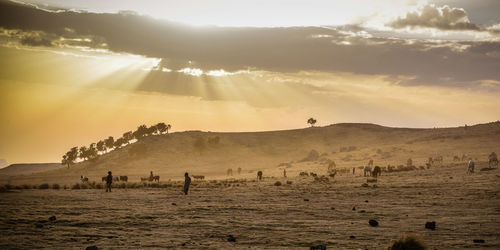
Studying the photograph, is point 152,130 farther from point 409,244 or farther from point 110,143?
point 409,244

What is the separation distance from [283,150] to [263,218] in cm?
12506

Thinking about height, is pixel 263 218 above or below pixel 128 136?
below

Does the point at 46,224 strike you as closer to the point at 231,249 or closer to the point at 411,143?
the point at 231,249

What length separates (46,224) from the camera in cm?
2059

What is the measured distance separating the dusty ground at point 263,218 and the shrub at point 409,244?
3321 mm

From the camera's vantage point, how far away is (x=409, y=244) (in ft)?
39.9

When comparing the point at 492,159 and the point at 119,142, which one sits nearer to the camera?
the point at 492,159

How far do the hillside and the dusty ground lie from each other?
5085 cm

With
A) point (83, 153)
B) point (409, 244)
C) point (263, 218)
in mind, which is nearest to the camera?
point (409, 244)

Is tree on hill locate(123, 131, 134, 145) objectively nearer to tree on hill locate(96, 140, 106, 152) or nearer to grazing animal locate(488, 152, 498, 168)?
tree on hill locate(96, 140, 106, 152)

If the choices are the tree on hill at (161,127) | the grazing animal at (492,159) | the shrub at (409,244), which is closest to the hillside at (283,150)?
the tree on hill at (161,127)

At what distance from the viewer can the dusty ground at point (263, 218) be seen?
17.0 m

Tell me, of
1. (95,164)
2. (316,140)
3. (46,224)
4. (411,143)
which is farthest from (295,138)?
(46,224)

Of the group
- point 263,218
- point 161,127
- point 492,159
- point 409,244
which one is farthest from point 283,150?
point 409,244
